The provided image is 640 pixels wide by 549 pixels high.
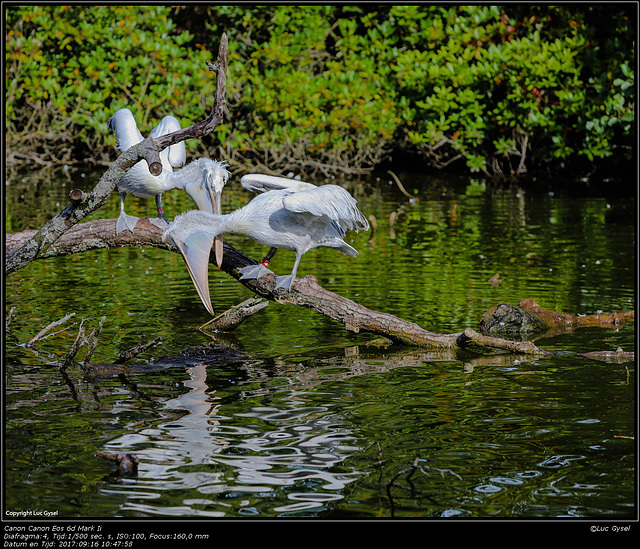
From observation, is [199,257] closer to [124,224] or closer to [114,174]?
[124,224]

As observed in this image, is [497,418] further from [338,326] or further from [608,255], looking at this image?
[608,255]

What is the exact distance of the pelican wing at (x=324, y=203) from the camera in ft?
24.5

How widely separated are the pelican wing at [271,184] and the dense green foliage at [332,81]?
14020 millimetres

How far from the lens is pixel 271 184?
8109 mm

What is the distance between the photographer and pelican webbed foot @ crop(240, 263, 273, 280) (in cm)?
805

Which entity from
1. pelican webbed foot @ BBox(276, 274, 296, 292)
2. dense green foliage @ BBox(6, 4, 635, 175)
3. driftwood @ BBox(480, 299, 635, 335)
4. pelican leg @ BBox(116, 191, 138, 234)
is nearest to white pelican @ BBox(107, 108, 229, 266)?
pelican leg @ BBox(116, 191, 138, 234)

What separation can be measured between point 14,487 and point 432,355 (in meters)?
4.16

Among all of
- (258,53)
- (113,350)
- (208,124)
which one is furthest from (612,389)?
(258,53)

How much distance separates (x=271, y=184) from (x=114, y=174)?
64.7 inches

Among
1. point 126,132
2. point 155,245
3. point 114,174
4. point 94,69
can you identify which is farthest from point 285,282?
point 94,69

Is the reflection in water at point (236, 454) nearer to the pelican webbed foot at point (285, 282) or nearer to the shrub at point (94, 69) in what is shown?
the pelican webbed foot at point (285, 282)

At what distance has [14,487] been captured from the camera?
548 cm

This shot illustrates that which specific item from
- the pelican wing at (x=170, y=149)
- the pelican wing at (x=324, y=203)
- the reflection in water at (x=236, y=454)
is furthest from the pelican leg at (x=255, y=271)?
the reflection in water at (x=236, y=454)

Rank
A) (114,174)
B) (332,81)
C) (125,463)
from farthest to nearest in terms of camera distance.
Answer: (332,81), (114,174), (125,463)
